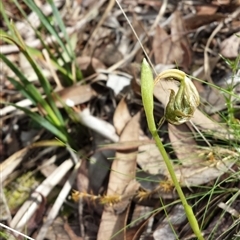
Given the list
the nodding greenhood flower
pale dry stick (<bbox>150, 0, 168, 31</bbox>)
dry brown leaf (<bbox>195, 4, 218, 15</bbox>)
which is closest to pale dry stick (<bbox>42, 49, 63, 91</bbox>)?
pale dry stick (<bbox>150, 0, 168, 31</bbox>)

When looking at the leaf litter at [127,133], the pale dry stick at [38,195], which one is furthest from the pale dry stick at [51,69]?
the pale dry stick at [38,195]

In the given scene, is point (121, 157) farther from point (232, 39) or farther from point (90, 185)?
point (232, 39)

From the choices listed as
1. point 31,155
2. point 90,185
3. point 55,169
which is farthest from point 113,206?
point 31,155

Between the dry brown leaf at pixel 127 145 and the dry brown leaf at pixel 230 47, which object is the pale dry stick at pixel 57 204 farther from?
the dry brown leaf at pixel 230 47

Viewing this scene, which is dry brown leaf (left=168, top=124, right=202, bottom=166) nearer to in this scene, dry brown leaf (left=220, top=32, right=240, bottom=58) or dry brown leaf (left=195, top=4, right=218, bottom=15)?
dry brown leaf (left=220, top=32, right=240, bottom=58)

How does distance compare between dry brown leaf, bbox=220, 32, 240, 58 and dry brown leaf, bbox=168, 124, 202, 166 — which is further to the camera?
dry brown leaf, bbox=220, 32, 240, 58

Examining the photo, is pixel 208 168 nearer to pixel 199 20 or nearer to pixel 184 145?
pixel 184 145

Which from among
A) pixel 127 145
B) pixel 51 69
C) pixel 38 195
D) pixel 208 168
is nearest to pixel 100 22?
pixel 51 69
